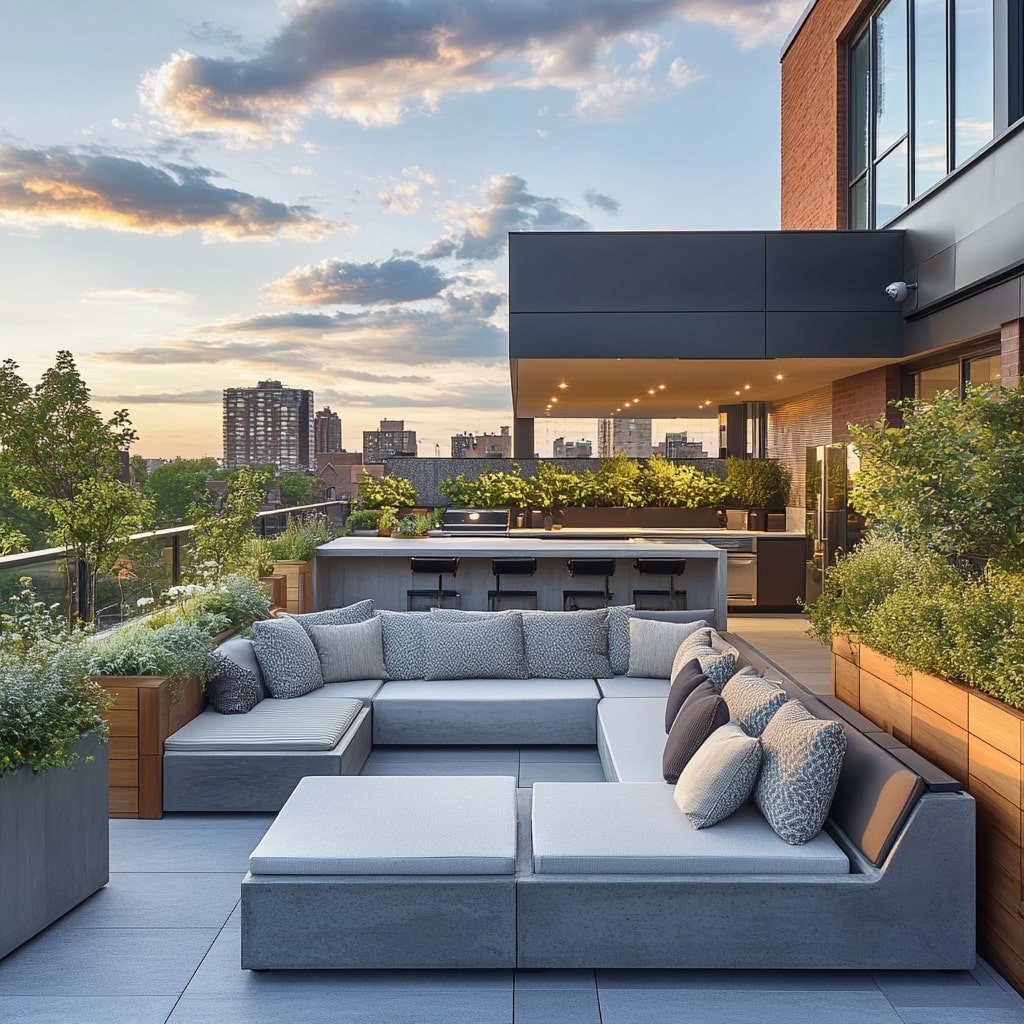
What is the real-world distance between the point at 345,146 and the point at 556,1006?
13008 millimetres

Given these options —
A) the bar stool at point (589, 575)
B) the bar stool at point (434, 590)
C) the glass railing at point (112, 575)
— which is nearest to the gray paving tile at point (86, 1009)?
the glass railing at point (112, 575)

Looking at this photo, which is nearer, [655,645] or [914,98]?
[655,645]

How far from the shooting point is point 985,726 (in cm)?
305

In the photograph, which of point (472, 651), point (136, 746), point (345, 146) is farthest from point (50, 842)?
point (345, 146)

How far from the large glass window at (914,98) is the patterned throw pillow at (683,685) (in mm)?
5489

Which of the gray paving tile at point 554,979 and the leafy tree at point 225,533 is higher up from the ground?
the leafy tree at point 225,533

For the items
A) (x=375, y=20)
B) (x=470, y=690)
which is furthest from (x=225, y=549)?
(x=375, y=20)

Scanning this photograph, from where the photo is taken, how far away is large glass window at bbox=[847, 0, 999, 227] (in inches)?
294

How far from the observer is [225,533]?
7.56 meters

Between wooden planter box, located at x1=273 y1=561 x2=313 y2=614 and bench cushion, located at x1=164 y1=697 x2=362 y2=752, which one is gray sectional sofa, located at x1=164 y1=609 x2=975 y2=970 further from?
wooden planter box, located at x1=273 y1=561 x2=313 y2=614

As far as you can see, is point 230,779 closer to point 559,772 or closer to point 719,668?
point 559,772

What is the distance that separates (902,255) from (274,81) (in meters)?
8.07

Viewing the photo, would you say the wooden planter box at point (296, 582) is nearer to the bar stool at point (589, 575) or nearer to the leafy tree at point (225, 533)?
the leafy tree at point (225, 533)

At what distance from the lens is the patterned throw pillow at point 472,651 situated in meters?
6.14
